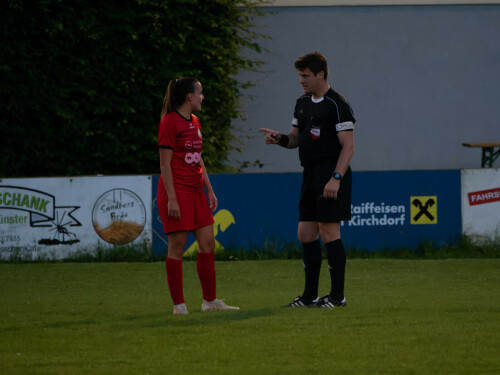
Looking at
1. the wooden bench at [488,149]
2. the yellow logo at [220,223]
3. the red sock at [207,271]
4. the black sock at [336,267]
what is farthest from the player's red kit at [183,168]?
the wooden bench at [488,149]

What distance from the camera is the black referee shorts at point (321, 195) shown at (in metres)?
6.56

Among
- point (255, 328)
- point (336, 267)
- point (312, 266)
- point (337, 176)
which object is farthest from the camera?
point (312, 266)

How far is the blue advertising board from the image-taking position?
1134 cm

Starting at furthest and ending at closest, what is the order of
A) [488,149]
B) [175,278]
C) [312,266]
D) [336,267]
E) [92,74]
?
[488,149] < [92,74] < [312,266] < [336,267] < [175,278]

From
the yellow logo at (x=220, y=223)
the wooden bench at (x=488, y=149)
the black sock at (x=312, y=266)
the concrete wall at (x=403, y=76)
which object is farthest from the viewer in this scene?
the concrete wall at (x=403, y=76)

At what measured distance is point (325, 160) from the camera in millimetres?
6633

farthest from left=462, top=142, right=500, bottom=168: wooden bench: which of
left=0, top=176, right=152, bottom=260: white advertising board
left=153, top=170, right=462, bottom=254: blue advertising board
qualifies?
left=0, top=176, right=152, bottom=260: white advertising board

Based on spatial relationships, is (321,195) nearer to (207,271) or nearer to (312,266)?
(312,266)

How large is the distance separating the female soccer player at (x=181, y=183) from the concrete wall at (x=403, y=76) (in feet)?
34.8

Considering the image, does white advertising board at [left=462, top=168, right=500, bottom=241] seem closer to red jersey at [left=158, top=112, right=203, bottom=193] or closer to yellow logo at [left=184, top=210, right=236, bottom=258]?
yellow logo at [left=184, top=210, right=236, bottom=258]

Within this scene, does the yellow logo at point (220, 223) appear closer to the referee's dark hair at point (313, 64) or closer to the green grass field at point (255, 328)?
the green grass field at point (255, 328)

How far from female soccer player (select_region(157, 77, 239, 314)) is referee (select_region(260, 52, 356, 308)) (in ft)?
2.15

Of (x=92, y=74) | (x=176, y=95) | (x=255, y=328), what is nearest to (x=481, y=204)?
(x=92, y=74)

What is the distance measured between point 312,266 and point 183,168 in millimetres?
1223
